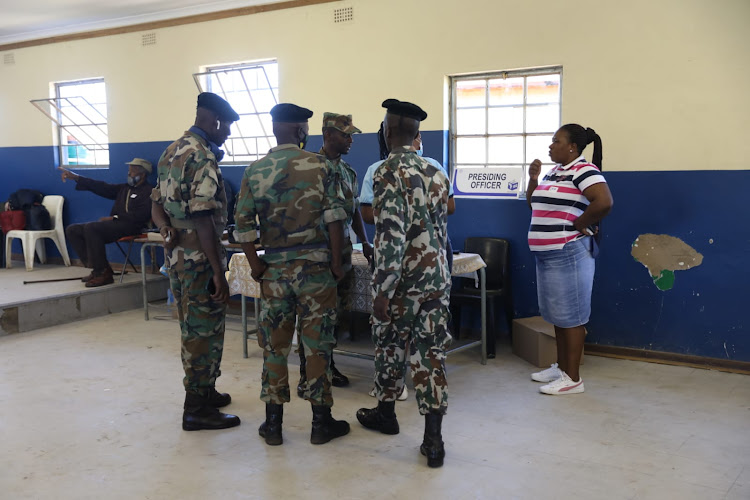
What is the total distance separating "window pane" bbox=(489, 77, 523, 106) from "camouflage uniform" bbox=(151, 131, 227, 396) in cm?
277

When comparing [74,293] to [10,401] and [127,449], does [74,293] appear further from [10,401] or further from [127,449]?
[127,449]

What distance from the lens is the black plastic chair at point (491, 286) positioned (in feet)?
16.3

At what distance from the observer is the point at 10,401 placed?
4031mm

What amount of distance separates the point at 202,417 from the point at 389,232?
1561mm

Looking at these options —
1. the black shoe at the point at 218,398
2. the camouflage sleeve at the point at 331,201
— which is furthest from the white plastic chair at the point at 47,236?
the camouflage sleeve at the point at 331,201

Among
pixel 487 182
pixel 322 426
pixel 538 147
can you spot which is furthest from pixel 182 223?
pixel 538 147

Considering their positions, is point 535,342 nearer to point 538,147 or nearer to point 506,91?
point 538,147

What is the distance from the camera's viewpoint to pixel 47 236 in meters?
7.90

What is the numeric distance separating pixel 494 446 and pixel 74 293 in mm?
4646

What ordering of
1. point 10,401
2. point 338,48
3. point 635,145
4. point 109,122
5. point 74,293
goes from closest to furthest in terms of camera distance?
1. point 10,401
2. point 635,145
3. point 338,48
4. point 74,293
5. point 109,122

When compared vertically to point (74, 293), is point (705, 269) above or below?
above

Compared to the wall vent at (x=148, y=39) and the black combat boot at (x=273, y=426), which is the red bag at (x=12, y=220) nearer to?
the wall vent at (x=148, y=39)

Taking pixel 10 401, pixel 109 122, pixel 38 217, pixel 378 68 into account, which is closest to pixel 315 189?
pixel 10 401

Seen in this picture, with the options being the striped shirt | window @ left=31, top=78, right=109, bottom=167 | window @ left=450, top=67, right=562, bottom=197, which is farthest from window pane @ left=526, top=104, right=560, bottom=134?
window @ left=31, top=78, right=109, bottom=167
